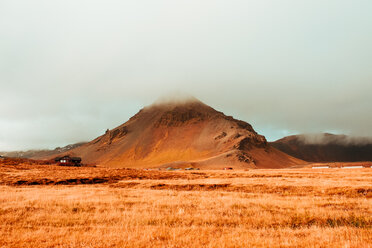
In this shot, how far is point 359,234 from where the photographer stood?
1109 centimetres

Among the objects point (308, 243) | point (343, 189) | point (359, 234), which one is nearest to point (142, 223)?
point (308, 243)

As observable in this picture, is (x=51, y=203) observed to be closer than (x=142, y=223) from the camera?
No

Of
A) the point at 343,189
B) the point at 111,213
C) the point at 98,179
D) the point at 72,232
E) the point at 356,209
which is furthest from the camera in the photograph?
the point at 98,179

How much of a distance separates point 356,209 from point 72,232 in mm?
17481

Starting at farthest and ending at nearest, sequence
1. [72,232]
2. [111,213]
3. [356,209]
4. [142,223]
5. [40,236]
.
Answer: [356,209], [111,213], [142,223], [72,232], [40,236]

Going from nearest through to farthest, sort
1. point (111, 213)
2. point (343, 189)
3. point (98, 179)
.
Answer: point (111, 213) → point (343, 189) → point (98, 179)

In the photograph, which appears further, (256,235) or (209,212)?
(209,212)

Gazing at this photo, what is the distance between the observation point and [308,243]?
9.77 metres

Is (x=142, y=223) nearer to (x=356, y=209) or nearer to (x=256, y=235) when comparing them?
(x=256, y=235)

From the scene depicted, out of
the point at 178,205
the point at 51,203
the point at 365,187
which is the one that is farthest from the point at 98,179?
the point at 365,187

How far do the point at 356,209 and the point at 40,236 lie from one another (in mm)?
18685

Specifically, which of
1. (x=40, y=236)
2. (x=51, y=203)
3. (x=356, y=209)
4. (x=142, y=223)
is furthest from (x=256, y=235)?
(x=51, y=203)

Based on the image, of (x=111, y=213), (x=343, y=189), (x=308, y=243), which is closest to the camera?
(x=308, y=243)

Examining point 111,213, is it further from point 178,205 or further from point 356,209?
point 356,209
